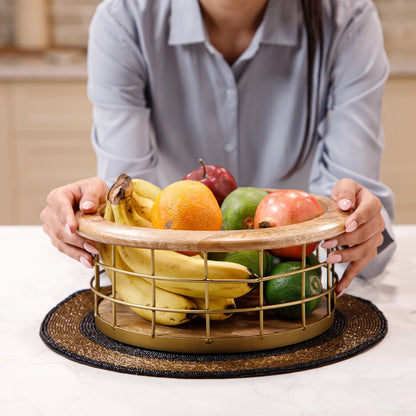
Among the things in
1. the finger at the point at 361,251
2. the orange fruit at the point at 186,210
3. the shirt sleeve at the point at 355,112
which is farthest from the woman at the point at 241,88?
the orange fruit at the point at 186,210

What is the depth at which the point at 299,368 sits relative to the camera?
2.06 feet

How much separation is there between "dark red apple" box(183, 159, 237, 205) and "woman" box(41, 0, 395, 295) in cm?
40

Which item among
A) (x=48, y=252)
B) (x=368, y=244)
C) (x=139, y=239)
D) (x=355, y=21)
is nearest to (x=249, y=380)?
(x=139, y=239)

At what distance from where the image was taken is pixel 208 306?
0.63 m

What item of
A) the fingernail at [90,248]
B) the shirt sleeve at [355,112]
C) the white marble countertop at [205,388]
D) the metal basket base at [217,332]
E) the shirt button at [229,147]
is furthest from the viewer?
the shirt button at [229,147]

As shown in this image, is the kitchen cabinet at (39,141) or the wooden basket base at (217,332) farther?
the kitchen cabinet at (39,141)

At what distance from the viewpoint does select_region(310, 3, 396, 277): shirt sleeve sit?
123 centimetres

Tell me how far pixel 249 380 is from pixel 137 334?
138mm

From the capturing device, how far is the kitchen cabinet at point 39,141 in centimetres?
279

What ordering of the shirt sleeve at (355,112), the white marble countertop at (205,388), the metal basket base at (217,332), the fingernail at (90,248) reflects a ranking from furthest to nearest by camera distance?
the shirt sleeve at (355,112) → the fingernail at (90,248) → the metal basket base at (217,332) → the white marble countertop at (205,388)

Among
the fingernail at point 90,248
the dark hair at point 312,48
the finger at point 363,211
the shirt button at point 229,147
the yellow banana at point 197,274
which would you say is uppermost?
the dark hair at point 312,48

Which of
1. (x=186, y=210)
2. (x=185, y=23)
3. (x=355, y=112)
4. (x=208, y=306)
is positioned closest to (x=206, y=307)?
(x=208, y=306)

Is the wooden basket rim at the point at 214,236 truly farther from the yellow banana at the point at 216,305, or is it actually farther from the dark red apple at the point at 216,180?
the dark red apple at the point at 216,180

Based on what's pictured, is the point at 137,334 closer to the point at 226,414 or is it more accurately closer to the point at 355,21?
the point at 226,414
